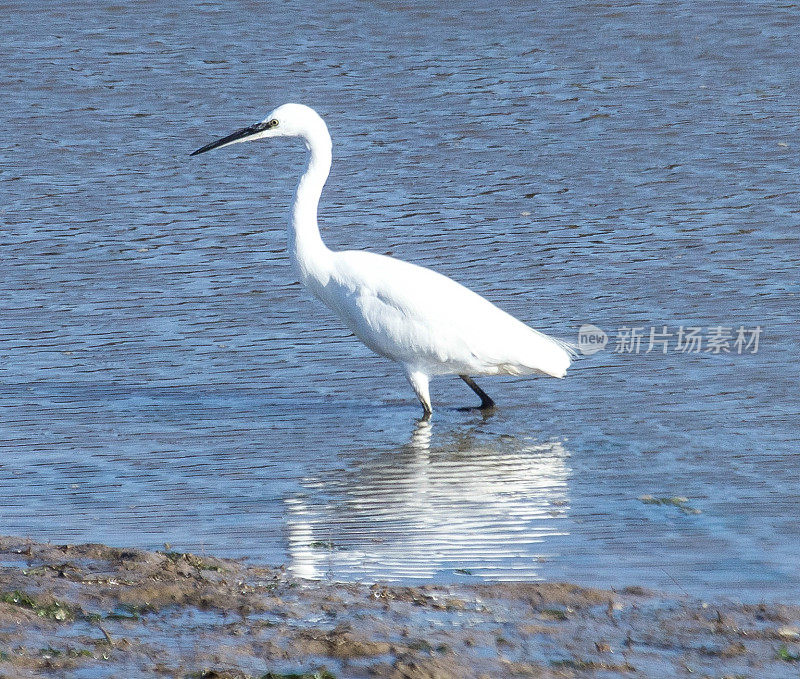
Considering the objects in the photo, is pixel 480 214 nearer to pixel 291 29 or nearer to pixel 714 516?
pixel 714 516

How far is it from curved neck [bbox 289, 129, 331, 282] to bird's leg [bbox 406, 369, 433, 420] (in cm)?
79

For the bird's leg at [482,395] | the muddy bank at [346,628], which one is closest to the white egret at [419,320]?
the bird's leg at [482,395]

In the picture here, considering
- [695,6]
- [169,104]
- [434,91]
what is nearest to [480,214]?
[434,91]

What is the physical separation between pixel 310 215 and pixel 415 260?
1.99 meters

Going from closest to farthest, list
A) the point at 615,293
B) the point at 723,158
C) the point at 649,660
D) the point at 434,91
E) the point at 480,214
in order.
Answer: the point at 649,660
the point at 615,293
the point at 480,214
the point at 723,158
the point at 434,91

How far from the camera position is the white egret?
7.42 metres

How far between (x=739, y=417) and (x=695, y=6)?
33.9 feet

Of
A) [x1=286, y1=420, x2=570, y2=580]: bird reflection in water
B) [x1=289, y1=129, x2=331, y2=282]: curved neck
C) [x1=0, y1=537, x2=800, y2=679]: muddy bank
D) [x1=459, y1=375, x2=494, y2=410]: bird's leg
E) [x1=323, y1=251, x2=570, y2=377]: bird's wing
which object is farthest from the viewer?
[x1=289, y1=129, x2=331, y2=282]: curved neck

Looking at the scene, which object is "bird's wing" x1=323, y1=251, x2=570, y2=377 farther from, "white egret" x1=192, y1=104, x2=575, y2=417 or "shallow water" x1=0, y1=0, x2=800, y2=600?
"shallow water" x1=0, y1=0, x2=800, y2=600

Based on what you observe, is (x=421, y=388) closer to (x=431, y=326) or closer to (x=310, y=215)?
(x=431, y=326)

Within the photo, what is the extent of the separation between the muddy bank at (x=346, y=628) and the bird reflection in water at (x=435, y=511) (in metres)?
0.36

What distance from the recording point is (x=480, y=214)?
1060 cm

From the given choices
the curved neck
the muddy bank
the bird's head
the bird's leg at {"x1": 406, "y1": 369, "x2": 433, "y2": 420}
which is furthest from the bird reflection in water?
the bird's head

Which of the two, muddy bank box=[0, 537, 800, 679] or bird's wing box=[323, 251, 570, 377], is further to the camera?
bird's wing box=[323, 251, 570, 377]
